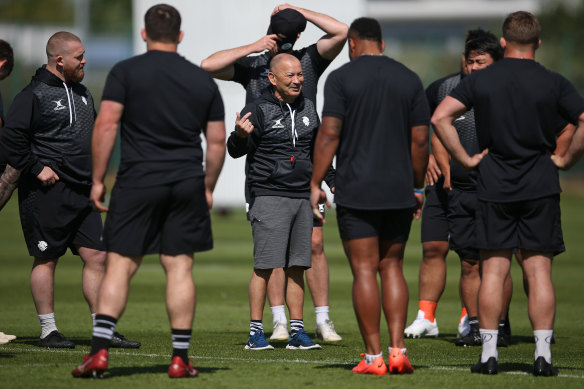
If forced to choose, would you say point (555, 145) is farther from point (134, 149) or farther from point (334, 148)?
point (134, 149)

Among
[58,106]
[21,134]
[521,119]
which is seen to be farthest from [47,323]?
[521,119]

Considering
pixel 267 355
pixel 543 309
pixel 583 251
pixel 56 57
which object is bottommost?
pixel 583 251

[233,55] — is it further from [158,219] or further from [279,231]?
[158,219]

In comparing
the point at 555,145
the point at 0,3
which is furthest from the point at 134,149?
the point at 0,3

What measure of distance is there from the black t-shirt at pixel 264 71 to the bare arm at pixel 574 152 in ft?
8.41

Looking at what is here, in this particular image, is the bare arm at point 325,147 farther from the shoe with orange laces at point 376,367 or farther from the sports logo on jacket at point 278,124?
the sports logo on jacket at point 278,124

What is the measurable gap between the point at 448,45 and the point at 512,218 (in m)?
35.9

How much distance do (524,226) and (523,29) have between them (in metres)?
1.32

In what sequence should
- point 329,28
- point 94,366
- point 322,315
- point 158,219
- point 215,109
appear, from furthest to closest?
point 322,315 < point 329,28 < point 215,109 < point 158,219 < point 94,366

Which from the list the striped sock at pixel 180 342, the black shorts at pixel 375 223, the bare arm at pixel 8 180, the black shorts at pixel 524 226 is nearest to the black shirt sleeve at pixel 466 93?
the black shorts at pixel 524 226

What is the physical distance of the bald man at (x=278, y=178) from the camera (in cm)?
853

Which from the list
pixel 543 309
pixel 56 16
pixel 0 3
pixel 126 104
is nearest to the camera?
pixel 126 104

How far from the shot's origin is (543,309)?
23.2ft

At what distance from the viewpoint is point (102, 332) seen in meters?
6.52
